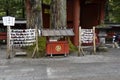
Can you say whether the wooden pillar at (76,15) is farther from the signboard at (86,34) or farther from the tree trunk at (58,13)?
the signboard at (86,34)

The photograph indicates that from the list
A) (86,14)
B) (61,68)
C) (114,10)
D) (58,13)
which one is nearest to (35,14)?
(58,13)

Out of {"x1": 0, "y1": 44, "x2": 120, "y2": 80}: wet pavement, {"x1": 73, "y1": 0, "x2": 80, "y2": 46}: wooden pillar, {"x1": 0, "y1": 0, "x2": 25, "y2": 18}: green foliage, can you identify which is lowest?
{"x1": 0, "y1": 44, "x2": 120, "y2": 80}: wet pavement

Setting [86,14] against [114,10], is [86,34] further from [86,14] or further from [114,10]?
[114,10]

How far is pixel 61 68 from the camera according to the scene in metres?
12.7

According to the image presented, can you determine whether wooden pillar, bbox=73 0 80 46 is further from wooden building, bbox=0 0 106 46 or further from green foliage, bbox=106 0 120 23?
green foliage, bbox=106 0 120 23

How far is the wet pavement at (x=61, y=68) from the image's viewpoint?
10828mm

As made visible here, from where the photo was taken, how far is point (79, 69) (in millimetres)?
12438

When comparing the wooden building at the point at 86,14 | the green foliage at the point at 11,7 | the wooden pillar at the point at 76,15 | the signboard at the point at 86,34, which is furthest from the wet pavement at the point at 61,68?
the green foliage at the point at 11,7

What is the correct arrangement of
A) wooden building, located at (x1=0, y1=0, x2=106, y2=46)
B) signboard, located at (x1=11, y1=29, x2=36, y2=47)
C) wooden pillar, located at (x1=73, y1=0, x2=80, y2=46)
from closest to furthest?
1. signboard, located at (x1=11, y1=29, x2=36, y2=47)
2. wooden pillar, located at (x1=73, y1=0, x2=80, y2=46)
3. wooden building, located at (x1=0, y1=0, x2=106, y2=46)

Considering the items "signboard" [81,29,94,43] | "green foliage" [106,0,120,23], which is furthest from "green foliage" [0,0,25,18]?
"signboard" [81,29,94,43]

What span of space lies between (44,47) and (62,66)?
421 cm

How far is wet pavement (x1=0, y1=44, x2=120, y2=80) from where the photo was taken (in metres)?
10.8

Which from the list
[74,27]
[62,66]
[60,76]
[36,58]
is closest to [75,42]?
[74,27]

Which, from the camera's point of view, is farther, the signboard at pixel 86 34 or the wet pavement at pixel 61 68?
the signboard at pixel 86 34
